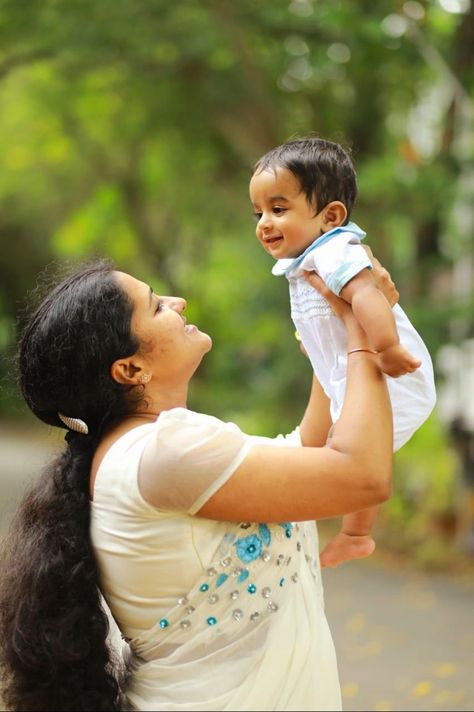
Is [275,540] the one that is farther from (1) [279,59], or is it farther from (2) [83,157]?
(2) [83,157]

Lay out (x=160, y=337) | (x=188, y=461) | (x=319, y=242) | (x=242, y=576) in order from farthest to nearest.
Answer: (x=319, y=242), (x=160, y=337), (x=242, y=576), (x=188, y=461)

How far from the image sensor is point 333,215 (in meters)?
2.37

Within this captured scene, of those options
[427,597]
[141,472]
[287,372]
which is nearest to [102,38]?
[287,372]

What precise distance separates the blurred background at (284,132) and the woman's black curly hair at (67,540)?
2.58 metres

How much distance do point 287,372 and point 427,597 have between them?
2432mm

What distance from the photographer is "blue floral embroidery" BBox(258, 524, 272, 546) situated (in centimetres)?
202

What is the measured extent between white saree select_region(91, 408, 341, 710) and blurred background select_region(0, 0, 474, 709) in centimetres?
275

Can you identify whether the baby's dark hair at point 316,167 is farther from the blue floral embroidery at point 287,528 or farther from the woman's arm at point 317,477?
the blue floral embroidery at point 287,528

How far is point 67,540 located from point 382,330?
759 mm

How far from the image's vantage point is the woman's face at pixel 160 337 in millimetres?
2092

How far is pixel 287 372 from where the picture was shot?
30.7 feet

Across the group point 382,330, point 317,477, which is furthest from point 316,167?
point 317,477

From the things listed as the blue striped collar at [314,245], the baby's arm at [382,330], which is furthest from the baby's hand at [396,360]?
the blue striped collar at [314,245]

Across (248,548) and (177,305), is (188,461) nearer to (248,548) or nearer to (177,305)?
(248,548)
